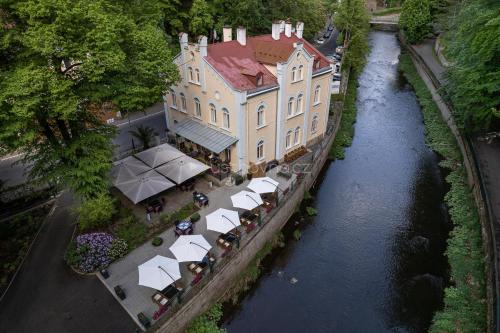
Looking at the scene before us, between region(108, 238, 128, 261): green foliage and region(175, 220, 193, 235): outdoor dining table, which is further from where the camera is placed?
region(175, 220, 193, 235): outdoor dining table

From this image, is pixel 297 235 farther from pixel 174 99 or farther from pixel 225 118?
pixel 174 99

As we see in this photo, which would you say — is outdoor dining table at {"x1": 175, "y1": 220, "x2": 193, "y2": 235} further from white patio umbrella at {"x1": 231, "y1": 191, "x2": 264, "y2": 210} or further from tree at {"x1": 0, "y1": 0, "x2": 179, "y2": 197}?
tree at {"x1": 0, "y1": 0, "x2": 179, "y2": 197}

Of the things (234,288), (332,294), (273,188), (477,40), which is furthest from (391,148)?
(234,288)

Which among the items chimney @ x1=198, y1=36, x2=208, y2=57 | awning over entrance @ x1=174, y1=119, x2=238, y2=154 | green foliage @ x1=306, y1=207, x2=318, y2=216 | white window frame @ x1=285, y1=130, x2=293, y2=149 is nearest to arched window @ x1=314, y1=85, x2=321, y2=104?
white window frame @ x1=285, y1=130, x2=293, y2=149

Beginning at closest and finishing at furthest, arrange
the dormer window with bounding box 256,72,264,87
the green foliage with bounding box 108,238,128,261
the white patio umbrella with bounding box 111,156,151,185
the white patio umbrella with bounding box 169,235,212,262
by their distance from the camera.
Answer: the white patio umbrella with bounding box 169,235,212,262 < the green foliage with bounding box 108,238,128,261 < the white patio umbrella with bounding box 111,156,151,185 < the dormer window with bounding box 256,72,264,87

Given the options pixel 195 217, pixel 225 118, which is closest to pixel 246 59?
pixel 225 118
